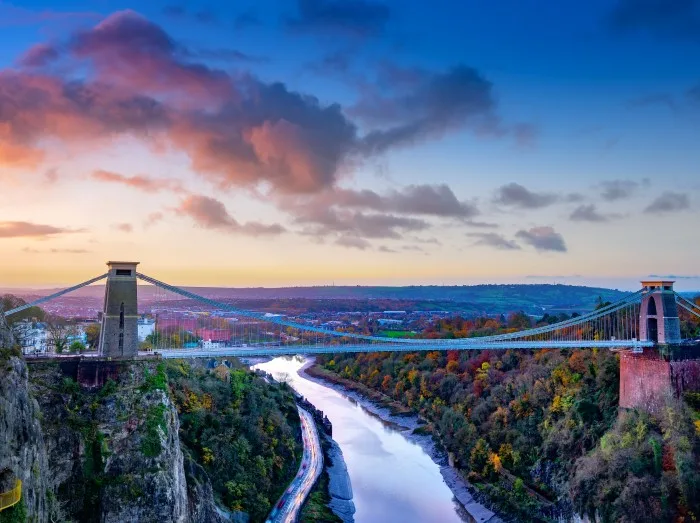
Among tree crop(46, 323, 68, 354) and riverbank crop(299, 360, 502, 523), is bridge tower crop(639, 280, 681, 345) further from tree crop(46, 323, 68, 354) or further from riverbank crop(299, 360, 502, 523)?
tree crop(46, 323, 68, 354)

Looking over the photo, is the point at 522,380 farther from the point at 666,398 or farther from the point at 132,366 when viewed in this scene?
the point at 132,366

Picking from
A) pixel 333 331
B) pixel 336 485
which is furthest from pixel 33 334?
pixel 336 485

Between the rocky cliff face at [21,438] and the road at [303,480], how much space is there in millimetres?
10217

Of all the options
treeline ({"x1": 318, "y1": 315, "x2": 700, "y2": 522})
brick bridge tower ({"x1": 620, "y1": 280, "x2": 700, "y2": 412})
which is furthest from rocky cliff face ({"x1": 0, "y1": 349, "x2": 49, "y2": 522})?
brick bridge tower ({"x1": 620, "y1": 280, "x2": 700, "y2": 412})

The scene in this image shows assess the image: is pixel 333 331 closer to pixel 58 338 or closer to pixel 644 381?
pixel 58 338

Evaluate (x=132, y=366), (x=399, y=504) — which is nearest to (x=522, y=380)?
(x=399, y=504)

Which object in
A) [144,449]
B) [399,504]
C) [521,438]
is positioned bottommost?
[399,504]

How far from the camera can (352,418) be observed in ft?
124

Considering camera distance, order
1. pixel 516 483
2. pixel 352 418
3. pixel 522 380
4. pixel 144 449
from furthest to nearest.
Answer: pixel 352 418
pixel 522 380
pixel 516 483
pixel 144 449

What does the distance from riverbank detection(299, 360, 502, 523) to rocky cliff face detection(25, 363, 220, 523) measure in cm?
1192

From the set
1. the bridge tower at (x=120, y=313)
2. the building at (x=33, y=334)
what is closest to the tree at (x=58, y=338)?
the building at (x=33, y=334)

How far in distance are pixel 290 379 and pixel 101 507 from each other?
122ft

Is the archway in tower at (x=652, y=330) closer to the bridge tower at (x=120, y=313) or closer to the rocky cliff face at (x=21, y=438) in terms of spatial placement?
the bridge tower at (x=120, y=313)

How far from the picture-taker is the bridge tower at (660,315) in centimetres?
2258
